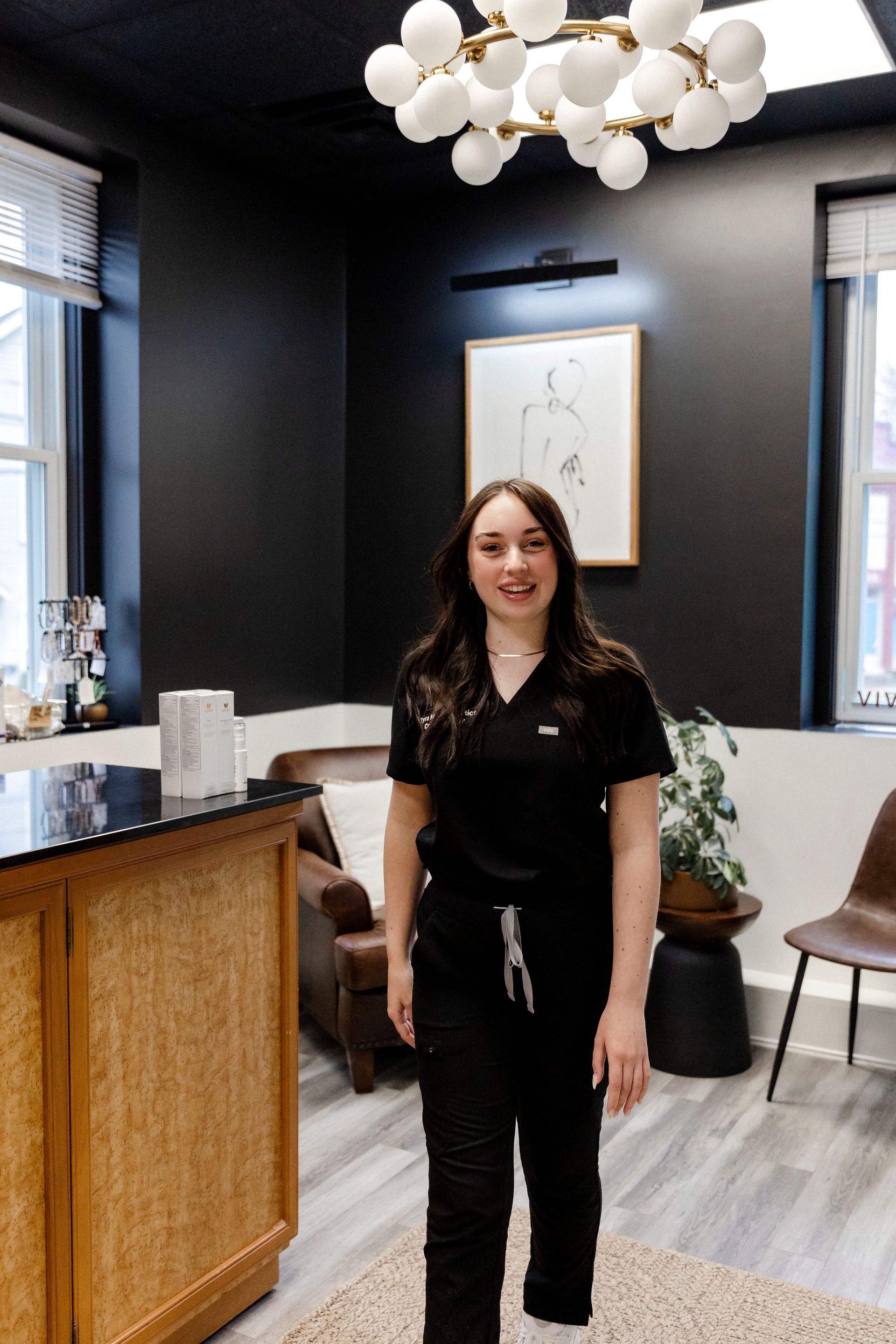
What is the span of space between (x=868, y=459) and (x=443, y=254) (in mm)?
1681

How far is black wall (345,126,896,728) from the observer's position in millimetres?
3648

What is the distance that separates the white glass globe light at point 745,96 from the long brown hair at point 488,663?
2.75 feet

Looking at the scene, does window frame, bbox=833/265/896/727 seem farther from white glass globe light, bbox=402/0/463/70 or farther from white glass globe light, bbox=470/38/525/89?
white glass globe light, bbox=402/0/463/70

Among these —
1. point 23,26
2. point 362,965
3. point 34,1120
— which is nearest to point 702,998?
point 362,965

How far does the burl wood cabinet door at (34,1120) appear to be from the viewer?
1.76 m

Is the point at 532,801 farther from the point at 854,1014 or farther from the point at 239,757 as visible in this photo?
the point at 854,1014

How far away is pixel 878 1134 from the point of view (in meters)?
3.08

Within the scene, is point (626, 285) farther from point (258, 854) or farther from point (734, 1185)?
point (734, 1185)

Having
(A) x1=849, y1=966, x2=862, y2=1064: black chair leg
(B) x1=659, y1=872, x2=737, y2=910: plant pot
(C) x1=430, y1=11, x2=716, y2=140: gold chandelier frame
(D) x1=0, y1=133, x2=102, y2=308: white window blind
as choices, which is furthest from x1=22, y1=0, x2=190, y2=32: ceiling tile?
(A) x1=849, y1=966, x2=862, y2=1064: black chair leg

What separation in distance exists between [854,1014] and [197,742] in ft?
7.72

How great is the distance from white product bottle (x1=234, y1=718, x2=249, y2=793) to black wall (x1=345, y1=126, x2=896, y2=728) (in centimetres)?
196

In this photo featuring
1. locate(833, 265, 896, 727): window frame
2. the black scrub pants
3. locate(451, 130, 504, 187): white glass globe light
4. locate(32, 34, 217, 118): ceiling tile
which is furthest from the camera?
locate(833, 265, 896, 727): window frame

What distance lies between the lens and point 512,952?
1.70m

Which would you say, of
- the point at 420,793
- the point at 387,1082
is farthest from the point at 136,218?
the point at 387,1082
